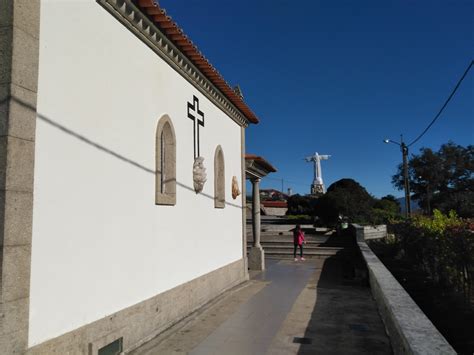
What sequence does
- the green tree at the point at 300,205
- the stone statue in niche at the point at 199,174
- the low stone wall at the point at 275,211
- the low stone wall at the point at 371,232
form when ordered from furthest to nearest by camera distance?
the low stone wall at the point at 275,211, the green tree at the point at 300,205, the low stone wall at the point at 371,232, the stone statue in niche at the point at 199,174

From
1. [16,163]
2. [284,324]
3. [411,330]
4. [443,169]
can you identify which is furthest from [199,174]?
[443,169]

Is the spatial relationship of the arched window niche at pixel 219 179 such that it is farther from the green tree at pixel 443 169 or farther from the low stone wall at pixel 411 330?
the green tree at pixel 443 169

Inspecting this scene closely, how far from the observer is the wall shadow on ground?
19.0ft

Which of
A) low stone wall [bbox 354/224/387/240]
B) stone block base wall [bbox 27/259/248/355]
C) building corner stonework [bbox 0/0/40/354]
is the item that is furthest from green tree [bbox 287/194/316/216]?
building corner stonework [bbox 0/0/40/354]

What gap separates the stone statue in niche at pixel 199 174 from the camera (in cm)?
823

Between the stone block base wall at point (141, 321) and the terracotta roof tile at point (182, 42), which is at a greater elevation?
the terracotta roof tile at point (182, 42)

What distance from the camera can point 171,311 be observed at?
22.5ft

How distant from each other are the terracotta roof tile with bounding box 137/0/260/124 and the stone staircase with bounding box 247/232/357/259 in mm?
10550

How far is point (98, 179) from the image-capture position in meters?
5.00

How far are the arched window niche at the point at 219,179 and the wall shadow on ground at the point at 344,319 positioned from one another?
319cm

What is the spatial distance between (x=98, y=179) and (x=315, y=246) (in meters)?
17.2

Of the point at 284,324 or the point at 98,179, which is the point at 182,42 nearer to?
the point at 98,179

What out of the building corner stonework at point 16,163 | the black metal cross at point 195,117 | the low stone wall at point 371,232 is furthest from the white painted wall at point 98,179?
the low stone wall at point 371,232

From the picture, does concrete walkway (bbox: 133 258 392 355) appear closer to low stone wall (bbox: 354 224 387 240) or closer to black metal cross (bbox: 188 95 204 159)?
black metal cross (bbox: 188 95 204 159)
